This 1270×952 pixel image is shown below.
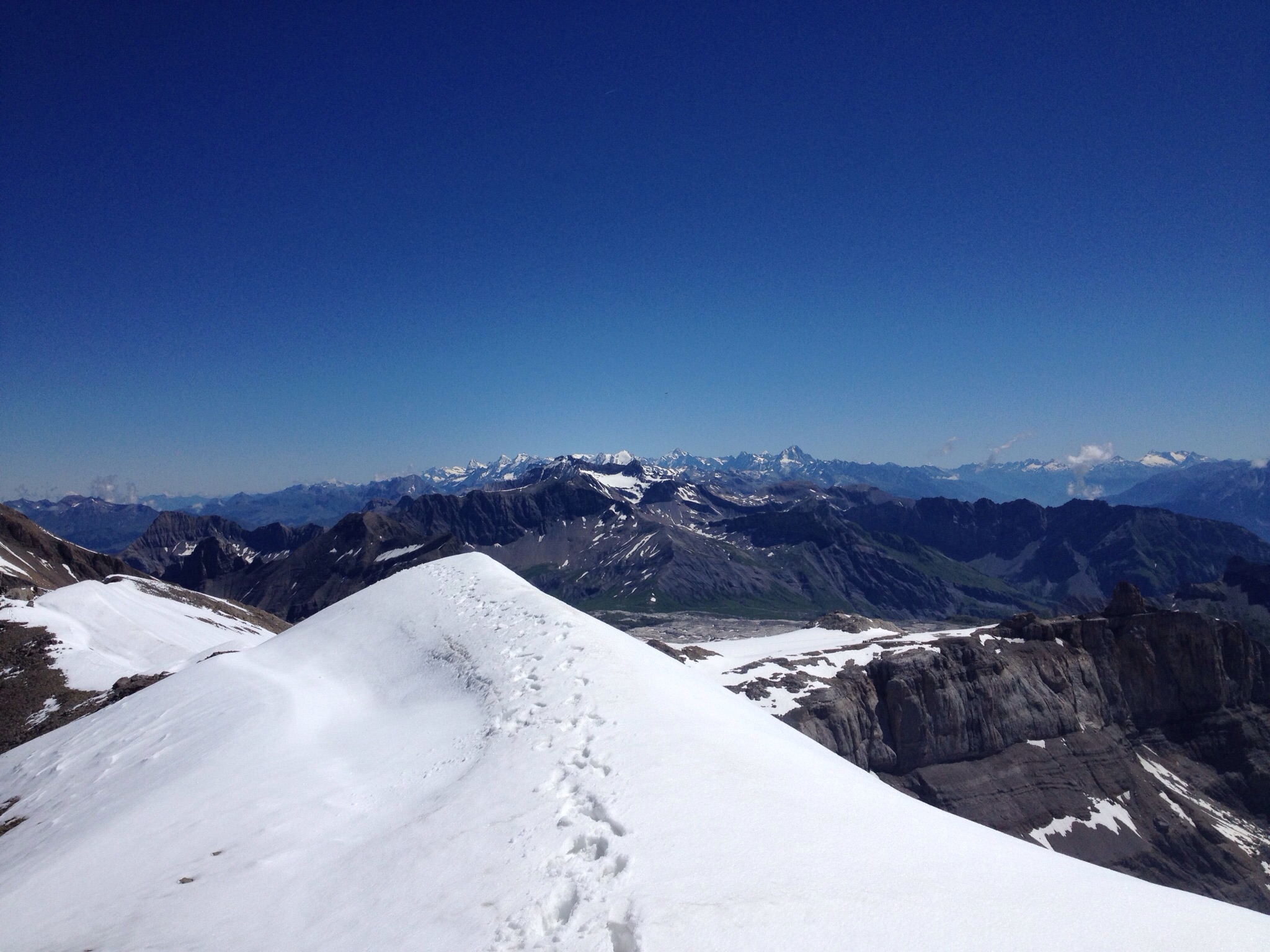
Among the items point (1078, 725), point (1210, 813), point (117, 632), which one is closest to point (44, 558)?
point (117, 632)

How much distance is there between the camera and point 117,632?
158 ft

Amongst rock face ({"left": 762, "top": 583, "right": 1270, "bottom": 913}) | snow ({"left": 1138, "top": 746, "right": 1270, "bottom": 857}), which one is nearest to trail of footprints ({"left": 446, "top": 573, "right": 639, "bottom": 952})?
rock face ({"left": 762, "top": 583, "right": 1270, "bottom": 913})

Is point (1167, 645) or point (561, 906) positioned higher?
point (561, 906)

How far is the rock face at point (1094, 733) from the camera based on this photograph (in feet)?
196

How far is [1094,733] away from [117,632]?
101 meters

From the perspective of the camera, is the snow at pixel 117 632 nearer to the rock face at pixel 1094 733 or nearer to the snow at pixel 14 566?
the snow at pixel 14 566

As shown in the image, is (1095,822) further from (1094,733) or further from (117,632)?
(117,632)

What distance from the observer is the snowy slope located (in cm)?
679

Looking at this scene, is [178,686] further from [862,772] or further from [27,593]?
[27,593]

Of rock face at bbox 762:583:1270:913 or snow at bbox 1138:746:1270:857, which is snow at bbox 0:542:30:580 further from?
snow at bbox 1138:746:1270:857

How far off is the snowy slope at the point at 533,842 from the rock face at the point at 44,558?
289 feet

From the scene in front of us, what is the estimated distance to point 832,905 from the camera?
6746 mm

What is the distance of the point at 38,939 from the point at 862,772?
16.2 m

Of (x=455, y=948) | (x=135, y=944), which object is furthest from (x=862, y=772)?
(x=135, y=944)
